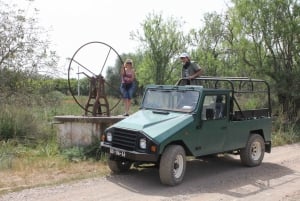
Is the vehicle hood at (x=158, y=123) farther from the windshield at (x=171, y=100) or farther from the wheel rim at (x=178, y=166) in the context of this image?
the wheel rim at (x=178, y=166)

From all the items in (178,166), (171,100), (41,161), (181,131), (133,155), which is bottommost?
(41,161)

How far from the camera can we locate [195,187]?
8.78 metres

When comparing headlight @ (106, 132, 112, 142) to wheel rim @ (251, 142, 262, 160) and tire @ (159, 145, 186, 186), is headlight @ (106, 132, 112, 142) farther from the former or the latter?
wheel rim @ (251, 142, 262, 160)

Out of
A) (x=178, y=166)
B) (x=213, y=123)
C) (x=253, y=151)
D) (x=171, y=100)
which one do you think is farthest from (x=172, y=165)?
(x=253, y=151)

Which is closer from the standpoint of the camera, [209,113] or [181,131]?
[181,131]

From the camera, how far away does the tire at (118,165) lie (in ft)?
31.1

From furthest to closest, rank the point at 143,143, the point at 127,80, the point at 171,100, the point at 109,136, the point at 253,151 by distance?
the point at 127,80 → the point at 253,151 → the point at 171,100 → the point at 109,136 → the point at 143,143

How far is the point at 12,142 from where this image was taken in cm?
1256

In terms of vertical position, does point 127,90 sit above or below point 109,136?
above

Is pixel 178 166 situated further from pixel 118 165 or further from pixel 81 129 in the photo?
pixel 81 129

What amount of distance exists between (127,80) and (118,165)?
358cm

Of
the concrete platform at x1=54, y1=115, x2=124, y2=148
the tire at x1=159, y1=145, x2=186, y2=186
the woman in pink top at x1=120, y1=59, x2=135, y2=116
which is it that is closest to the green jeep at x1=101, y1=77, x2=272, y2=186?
the tire at x1=159, y1=145, x2=186, y2=186

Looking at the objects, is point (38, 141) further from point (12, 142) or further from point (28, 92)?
point (28, 92)

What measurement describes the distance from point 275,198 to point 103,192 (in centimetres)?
298
